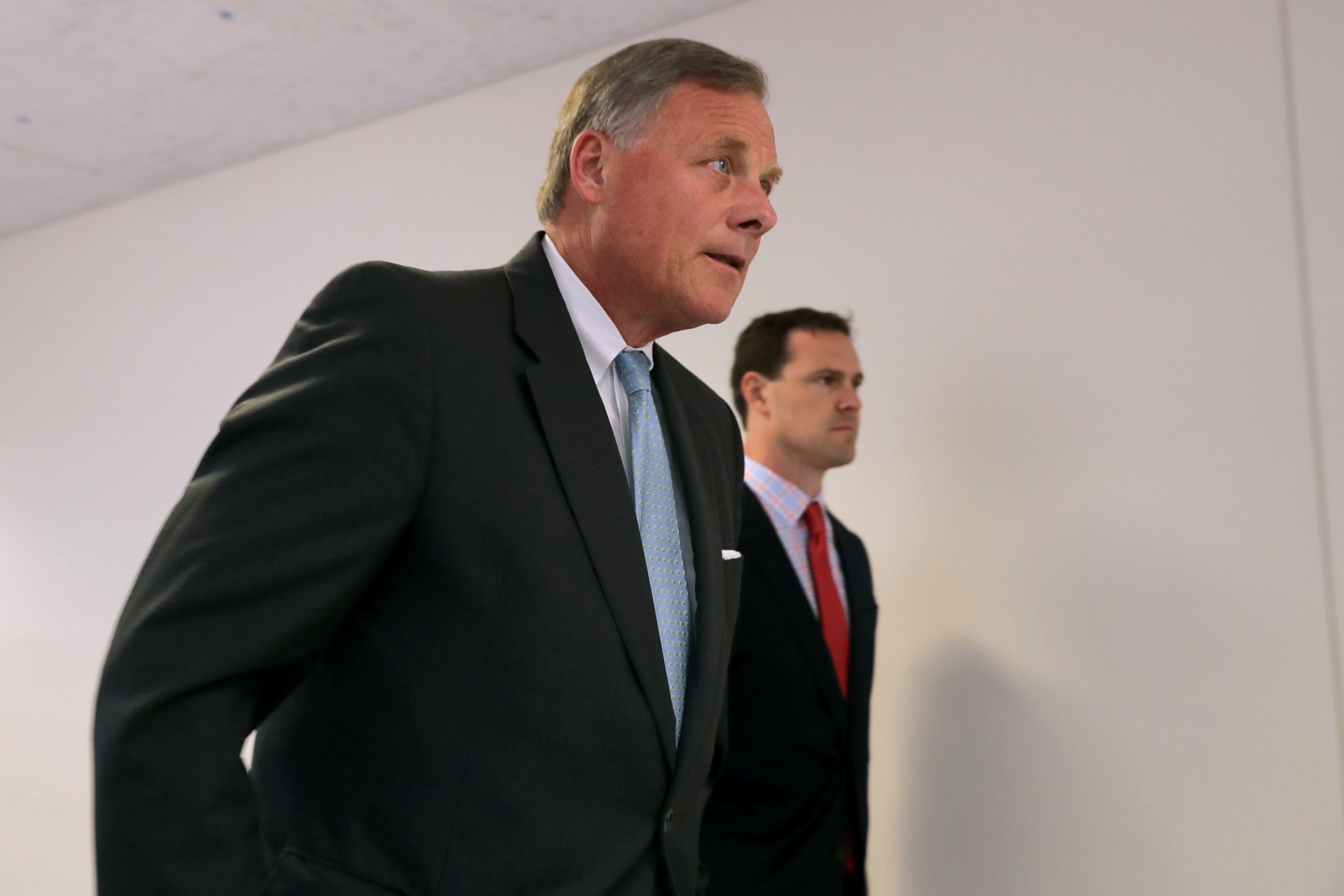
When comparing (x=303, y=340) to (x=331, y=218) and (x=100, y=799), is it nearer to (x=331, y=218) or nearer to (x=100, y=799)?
(x=100, y=799)

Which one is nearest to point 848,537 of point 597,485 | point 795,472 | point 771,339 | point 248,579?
point 795,472

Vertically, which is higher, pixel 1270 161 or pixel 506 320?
pixel 1270 161

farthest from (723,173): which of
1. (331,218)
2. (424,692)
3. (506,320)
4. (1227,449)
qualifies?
(331,218)

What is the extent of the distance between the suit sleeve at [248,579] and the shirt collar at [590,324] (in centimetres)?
25

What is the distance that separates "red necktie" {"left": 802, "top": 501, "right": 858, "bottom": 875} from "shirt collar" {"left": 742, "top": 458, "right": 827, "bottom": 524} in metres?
0.06

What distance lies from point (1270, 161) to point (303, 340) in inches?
94.0

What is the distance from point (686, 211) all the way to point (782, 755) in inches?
55.8

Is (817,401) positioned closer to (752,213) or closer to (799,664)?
(799,664)

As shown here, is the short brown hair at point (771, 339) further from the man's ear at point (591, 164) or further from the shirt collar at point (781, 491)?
the man's ear at point (591, 164)

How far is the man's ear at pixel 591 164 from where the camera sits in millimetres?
1347

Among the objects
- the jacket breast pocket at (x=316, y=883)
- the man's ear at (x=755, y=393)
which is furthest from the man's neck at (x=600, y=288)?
the man's ear at (x=755, y=393)

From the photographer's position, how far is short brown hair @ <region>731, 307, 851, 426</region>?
2924 millimetres

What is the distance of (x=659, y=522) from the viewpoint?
4.08ft

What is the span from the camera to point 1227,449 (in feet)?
8.57
